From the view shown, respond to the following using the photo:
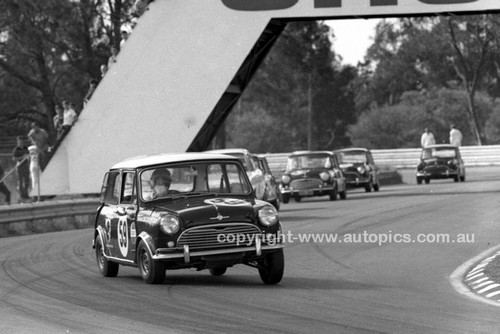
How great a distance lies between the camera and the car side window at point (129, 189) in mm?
13875

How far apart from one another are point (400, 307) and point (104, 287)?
392cm

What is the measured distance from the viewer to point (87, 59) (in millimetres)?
46094

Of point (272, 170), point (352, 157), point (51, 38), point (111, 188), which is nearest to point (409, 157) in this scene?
point (272, 170)

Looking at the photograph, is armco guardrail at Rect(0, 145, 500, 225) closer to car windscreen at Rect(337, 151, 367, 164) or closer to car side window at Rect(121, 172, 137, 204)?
car windscreen at Rect(337, 151, 367, 164)

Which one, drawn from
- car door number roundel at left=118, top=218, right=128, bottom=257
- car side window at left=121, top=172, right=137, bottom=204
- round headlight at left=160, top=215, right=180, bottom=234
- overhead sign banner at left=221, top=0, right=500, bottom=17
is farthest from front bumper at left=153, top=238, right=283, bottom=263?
overhead sign banner at left=221, top=0, right=500, bottom=17

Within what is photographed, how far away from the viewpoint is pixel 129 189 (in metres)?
14.1

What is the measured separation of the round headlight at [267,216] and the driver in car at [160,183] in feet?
4.27

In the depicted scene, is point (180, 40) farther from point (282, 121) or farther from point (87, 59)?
point (282, 121)

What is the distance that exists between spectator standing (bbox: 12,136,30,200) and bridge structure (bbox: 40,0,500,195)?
2.49m

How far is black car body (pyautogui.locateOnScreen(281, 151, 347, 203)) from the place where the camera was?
32.8m

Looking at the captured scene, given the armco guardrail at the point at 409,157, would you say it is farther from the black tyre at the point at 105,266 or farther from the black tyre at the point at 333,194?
the black tyre at the point at 105,266

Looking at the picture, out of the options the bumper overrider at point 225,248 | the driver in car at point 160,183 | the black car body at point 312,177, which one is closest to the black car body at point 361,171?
the black car body at point 312,177

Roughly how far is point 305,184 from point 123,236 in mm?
19484

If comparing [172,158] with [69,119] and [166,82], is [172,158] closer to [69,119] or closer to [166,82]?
[166,82]
